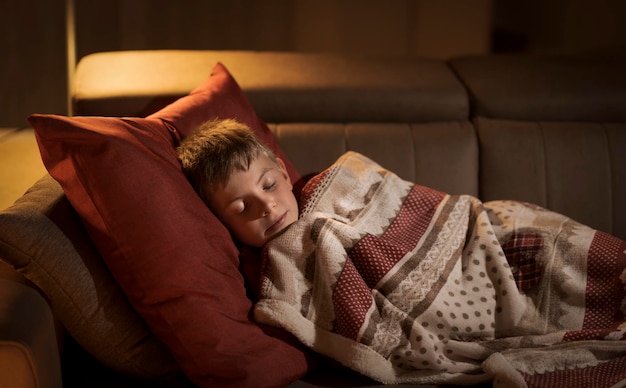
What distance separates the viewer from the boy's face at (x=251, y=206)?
1530 mm

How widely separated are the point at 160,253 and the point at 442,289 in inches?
24.4

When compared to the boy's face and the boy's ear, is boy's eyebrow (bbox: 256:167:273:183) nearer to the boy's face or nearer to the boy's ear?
the boy's face

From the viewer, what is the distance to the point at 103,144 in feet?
4.40

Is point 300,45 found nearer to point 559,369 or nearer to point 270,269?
point 270,269

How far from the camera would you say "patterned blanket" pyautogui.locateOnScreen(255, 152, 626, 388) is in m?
1.43

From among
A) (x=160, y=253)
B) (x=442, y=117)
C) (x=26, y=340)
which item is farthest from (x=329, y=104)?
(x=26, y=340)

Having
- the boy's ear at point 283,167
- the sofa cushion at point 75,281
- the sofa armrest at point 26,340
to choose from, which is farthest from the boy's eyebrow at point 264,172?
the sofa armrest at point 26,340

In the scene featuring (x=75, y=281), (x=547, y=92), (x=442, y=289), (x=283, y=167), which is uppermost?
(x=547, y=92)

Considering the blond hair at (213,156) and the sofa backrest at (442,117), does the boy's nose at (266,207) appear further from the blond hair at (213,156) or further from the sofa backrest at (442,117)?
the sofa backrest at (442,117)

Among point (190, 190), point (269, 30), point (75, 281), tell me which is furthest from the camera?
point (269, 30)

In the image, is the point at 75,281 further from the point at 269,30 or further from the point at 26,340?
the point at 269,30

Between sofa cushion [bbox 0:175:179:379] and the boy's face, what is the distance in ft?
0.94

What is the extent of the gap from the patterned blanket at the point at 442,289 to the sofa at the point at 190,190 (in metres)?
0.07

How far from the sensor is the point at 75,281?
1.30m
